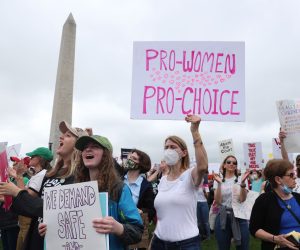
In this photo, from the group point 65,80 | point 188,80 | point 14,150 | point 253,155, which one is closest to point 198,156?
point 188,80

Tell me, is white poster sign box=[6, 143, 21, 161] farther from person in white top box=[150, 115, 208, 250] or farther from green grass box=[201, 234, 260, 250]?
person in white top box=[150, 115, 208, 250]

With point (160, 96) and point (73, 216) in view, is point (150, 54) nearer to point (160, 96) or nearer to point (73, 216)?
point (160, 96)

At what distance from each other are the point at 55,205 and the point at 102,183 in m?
0.30

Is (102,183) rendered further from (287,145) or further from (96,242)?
(287,145)

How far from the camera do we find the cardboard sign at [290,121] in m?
4.79

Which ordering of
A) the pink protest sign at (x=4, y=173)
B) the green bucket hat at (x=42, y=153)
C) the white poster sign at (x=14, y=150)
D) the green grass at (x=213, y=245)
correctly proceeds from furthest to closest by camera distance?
the green grass at (x=213, y=245) < the white poster sign at (x=14, y=150) < the green bucket hat at (x=42, y=153) < the pink protest sign at (x=4, y=173)

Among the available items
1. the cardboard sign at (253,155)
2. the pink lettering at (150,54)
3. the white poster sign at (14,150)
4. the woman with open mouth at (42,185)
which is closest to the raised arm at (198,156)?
the woman with open mouth at (42,185)

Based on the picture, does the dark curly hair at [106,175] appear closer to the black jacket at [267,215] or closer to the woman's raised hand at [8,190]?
the woman's raised hand at [8,190]

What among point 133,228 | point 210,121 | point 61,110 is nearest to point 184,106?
point 210,121

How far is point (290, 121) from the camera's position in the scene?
4.93 meters

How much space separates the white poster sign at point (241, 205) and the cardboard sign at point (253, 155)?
5338 mm

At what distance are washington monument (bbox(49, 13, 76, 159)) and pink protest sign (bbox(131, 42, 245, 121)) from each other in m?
14.4

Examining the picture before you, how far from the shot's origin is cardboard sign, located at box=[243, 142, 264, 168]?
10.8 metres

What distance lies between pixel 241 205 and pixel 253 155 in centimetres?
569
